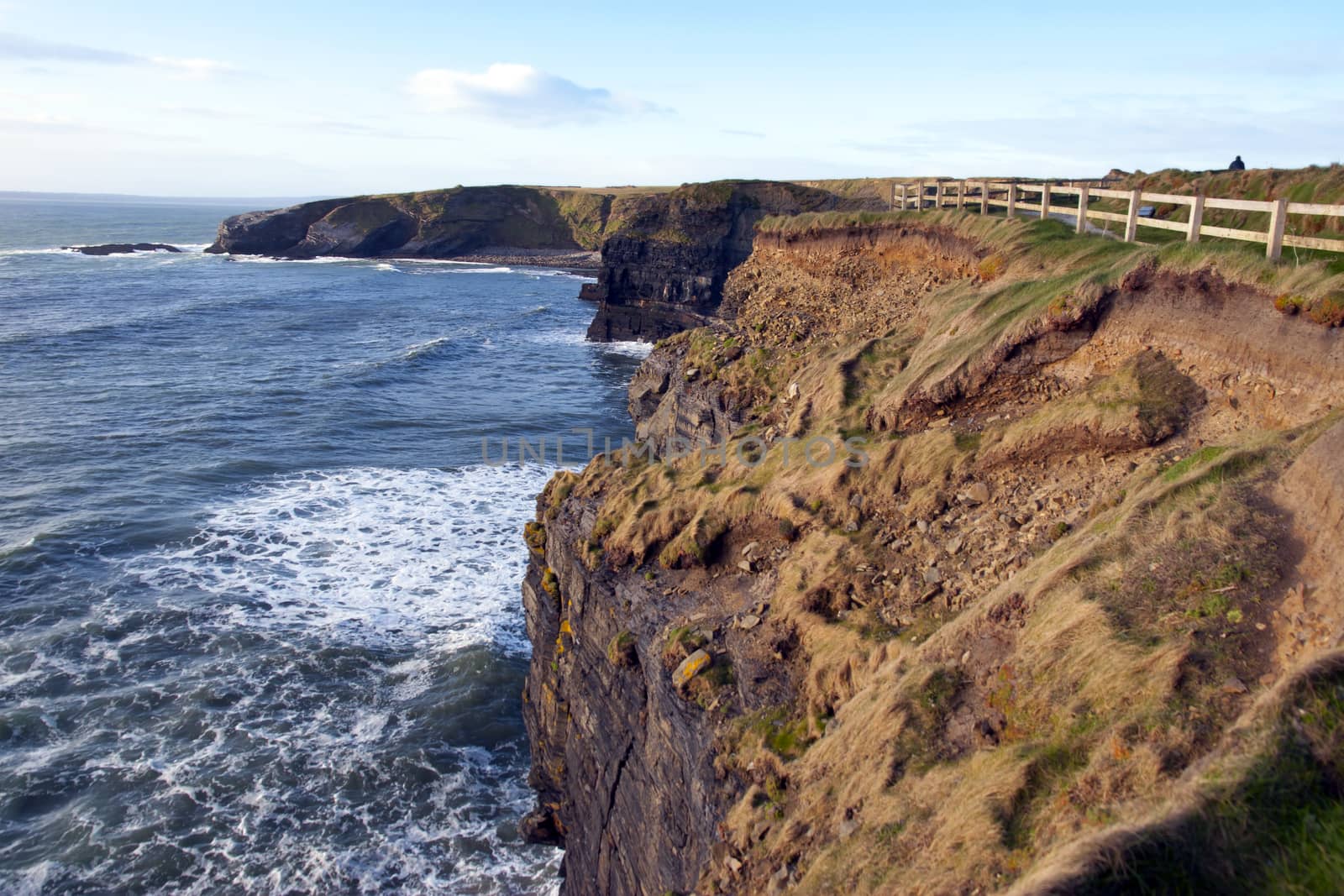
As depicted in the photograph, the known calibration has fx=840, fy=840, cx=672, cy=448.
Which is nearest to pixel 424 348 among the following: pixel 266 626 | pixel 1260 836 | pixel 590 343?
pixel 590 343

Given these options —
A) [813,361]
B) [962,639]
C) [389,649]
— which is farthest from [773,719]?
[389,649]

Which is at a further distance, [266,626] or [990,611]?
[266,626]

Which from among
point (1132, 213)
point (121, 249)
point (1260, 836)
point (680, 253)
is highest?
point (1132, 213)

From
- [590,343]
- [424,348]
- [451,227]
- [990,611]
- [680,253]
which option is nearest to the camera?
[990,611]

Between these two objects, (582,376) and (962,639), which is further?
(582,376)

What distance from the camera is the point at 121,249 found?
119 meters

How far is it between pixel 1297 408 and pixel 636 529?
27.8 ft

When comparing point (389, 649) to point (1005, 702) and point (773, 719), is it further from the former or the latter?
point (1005, 702)

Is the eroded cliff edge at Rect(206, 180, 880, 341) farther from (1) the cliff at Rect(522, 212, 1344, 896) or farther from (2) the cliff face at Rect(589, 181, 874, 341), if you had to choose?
(1) the cliff at Rect(522, 212, 1344, 896)

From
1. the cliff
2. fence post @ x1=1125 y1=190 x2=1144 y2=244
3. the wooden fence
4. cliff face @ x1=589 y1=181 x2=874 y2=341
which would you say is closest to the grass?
the cliff

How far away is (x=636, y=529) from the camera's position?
13.0m

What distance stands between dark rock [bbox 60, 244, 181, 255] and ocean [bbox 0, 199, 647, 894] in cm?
8336

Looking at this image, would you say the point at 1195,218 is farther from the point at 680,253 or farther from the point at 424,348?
the point at 680,253

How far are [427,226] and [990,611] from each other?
123 metres
